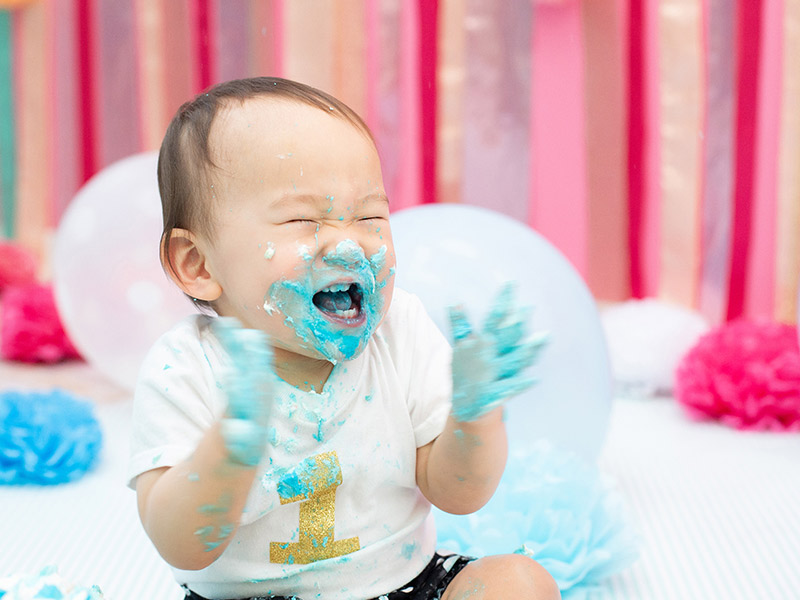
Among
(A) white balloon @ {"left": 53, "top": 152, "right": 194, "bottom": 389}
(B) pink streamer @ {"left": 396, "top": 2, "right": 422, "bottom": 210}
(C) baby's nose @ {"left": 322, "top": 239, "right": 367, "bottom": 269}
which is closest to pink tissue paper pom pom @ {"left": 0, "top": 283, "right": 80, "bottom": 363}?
(A) white balloon @ {"left": 53, "top": 152, "right": 194, "bottom": 389}

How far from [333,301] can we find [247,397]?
154 millimetres

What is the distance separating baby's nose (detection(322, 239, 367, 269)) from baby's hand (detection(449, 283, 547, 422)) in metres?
0.09

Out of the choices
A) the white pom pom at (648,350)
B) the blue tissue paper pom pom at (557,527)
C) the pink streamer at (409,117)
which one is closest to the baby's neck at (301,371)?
the blue tissue paper pom pom at (557,527)

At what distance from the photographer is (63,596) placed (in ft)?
2.30

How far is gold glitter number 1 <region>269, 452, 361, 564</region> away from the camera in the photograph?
69 centimetres

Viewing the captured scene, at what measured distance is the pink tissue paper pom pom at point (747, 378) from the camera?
1.55 meters

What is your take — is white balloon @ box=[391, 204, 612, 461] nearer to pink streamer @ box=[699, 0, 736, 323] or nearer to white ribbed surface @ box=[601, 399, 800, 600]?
white ribbed surface @ box=[601, 399, 800, 600]

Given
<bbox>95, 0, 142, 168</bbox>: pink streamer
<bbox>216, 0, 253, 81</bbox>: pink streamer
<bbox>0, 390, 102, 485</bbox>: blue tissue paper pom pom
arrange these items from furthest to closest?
<bbox>95, 0, 142, 168</bbox>: pink streamer
<bbox>216, 0, 253, 81</bbox>: pink streamer
<bbox>0, 390, 102, 485</bbox>: blue tissue paper pom pom

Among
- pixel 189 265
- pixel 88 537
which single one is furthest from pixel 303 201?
pixel 88 537

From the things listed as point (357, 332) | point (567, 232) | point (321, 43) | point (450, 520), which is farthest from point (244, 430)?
point (321, 43)

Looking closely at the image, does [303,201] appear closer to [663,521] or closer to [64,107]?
[663,521]

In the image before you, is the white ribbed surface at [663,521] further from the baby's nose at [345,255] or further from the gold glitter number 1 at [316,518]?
the baby's nose at [345,255]

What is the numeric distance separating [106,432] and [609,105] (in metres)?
1.35

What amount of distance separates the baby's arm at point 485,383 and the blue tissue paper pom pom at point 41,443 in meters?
0.84
